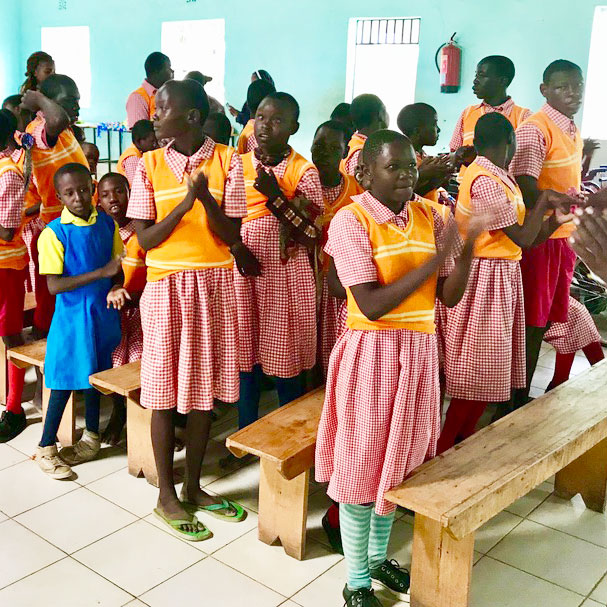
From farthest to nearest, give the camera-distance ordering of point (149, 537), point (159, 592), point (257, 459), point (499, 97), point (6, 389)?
point (499, 97) → point (6, 389) → point (257, 459) → point (149, 537) → point (159, 592)

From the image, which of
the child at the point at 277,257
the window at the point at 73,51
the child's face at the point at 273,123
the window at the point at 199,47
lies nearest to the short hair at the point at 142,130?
the child at the point at 277,257

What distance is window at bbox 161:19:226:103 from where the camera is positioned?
9.33m

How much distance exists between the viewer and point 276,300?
294 centimetres

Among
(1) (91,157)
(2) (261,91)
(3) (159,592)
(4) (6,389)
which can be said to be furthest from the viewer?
(1) (91,157)

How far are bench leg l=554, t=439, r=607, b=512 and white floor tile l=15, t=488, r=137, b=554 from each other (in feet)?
5.71

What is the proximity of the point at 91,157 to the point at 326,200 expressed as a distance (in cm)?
221

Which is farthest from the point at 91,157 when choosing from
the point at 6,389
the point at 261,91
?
the point at 6,389

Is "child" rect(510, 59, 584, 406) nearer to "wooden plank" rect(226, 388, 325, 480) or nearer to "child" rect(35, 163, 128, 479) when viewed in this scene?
"wooden plank" rect(226, 388, 325, 480)

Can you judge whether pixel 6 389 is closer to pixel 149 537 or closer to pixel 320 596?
pixel 149 537

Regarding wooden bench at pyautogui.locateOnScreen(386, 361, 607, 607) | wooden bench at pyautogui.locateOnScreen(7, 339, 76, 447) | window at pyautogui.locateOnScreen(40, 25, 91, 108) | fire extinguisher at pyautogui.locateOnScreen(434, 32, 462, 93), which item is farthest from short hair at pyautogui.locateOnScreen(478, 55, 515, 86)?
window at pyautogui.locateOnScreen(40, 25, 91, 108)

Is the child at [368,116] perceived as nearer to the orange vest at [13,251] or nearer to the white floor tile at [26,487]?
the orange vest at [13,251]

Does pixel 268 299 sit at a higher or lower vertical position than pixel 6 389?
higher

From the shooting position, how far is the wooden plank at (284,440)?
7.62ft

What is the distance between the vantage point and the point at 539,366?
4656 mm
